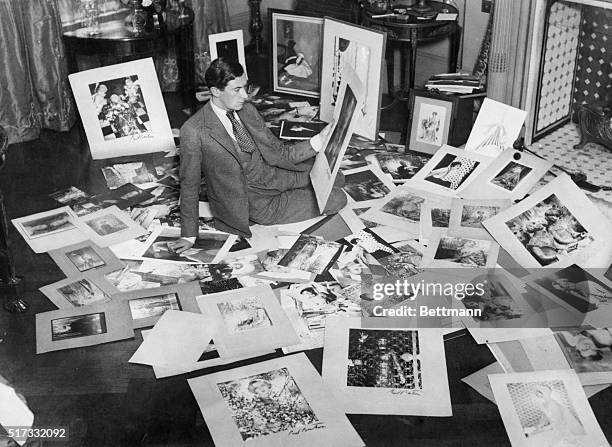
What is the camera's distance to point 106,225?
130 inches

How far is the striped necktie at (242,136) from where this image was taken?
309 centimetres

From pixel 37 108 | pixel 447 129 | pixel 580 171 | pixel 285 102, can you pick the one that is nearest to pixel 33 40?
pixel 37 108

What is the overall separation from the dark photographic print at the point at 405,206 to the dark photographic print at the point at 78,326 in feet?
4.18

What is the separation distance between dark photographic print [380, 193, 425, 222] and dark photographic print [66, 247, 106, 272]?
46.8 inches

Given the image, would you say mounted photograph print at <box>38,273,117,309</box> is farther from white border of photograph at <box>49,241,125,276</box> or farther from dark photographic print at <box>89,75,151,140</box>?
dark photographic print at <box>89,75,151,140</box>

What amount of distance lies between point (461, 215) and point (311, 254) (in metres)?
0.66

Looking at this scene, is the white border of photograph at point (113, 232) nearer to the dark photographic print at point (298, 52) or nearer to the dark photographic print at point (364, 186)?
the dark photographic print at point (364, 186)

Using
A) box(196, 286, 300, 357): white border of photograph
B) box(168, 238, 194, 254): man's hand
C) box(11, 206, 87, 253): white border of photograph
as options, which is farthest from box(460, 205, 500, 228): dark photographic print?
box(11, 206, 87, 253): white border of photograph

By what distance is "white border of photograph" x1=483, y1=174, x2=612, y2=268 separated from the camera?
9.46ft

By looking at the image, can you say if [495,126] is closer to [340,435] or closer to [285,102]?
[285,102]

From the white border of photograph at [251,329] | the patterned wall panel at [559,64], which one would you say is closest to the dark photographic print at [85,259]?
the white border of photograph at [251,329]

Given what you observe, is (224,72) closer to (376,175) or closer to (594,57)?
(376,175)

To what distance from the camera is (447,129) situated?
3.71m

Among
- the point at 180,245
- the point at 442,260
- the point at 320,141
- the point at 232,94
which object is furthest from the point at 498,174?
the point at 180,245
